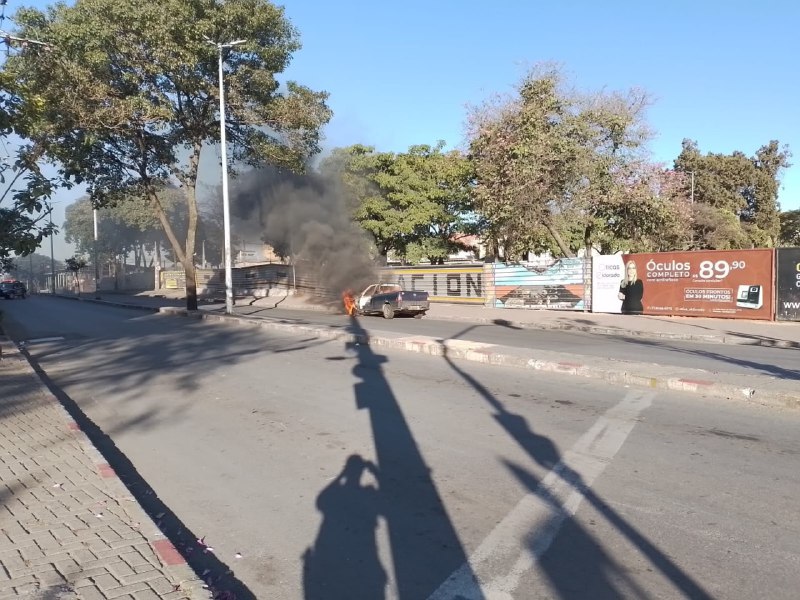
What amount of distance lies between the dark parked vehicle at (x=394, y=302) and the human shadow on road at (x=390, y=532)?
49.4 ft

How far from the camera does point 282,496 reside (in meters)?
4.39

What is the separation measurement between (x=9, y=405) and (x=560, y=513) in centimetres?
655

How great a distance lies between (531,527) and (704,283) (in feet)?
51.2

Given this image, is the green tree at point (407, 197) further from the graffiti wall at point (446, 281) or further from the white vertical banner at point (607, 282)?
the white vertical banner at point (607, 282)

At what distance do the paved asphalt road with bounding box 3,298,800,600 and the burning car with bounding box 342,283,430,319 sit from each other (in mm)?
11784

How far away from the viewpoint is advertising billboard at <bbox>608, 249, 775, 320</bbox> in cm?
1609

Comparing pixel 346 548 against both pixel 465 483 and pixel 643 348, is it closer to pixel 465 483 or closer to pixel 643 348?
pixel 465 483

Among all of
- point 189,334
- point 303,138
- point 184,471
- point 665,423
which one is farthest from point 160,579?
point 303,138

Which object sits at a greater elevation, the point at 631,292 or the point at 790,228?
the point at 790,228

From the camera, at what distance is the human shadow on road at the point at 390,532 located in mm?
3143

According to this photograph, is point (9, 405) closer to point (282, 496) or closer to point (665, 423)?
point (282, 496)

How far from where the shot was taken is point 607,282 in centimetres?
1966

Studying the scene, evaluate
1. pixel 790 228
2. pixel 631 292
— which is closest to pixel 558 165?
pixel 631 292

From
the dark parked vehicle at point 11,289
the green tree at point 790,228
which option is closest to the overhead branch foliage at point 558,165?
the green tree at point 790,228
